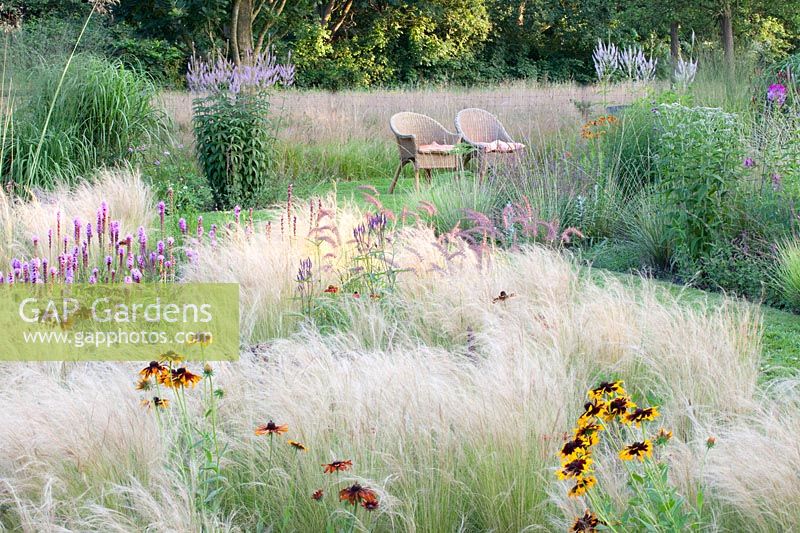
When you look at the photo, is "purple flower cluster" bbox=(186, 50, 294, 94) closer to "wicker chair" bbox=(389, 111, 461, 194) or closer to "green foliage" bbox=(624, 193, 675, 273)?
"wicker chair" bbox=(389, 111, 461, 194)

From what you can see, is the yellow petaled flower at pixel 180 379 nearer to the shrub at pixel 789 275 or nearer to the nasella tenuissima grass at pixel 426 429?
the nasella tenuissima grass at pixel 426 429

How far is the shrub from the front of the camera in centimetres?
457

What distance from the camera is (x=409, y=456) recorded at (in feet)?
8.10

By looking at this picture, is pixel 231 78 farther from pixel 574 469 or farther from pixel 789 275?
pixel 574 469

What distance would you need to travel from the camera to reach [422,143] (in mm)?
10594

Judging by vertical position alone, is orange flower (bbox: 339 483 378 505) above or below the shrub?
above

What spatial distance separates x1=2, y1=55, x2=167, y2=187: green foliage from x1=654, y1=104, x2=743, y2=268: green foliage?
475 centimetres

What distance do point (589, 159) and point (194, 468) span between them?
5.95 m

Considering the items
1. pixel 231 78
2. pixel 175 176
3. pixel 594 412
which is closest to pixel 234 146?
pixel 231 78

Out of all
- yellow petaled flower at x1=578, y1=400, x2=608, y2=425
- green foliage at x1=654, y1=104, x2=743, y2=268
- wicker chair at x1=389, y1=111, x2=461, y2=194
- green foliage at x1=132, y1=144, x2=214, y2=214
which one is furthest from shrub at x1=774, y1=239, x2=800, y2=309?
green foliage at x1=132, y1=144, x2=214, y2=214

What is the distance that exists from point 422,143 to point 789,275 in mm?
6337

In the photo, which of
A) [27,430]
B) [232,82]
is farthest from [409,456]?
[232,82]

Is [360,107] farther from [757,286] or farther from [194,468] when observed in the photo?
[194,468]

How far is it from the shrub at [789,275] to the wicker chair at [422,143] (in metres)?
3.99
